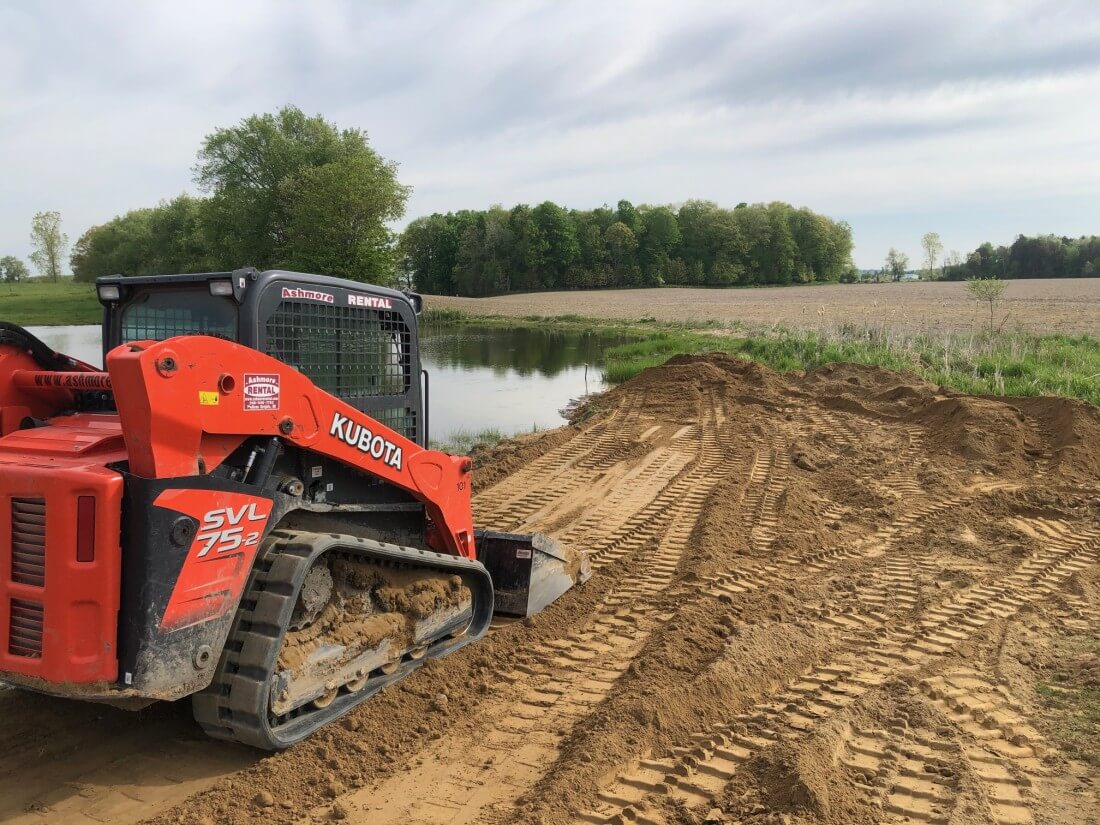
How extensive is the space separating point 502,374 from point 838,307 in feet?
80.5

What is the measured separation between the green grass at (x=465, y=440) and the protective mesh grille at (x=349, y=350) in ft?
23.9

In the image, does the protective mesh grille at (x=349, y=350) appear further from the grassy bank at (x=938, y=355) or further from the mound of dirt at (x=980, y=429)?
the grassy bank at (x=938, y=355)

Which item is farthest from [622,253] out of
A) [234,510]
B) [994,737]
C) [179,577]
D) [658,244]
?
[179,577]

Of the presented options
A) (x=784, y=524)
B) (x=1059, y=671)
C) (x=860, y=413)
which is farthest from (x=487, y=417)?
(x=1059, y=671)

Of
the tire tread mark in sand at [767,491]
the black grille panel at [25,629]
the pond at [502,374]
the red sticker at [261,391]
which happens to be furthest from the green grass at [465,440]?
the black grille panel at [25,629]

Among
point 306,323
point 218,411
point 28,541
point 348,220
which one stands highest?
point 348,220

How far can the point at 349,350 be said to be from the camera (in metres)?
4.48

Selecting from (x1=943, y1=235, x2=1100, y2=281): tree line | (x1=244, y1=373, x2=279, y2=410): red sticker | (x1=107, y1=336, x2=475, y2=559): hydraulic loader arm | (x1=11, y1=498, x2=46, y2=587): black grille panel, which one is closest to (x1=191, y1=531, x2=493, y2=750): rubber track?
(x1=107, y1=336, x2=475, y2=559): hydraulic loader arm

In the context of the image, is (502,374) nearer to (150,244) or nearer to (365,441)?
(365,441)

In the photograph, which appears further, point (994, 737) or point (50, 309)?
point (50, 309)

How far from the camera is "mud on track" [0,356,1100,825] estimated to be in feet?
11.2

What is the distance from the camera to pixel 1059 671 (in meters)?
4.70

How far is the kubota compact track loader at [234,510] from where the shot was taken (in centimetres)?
299

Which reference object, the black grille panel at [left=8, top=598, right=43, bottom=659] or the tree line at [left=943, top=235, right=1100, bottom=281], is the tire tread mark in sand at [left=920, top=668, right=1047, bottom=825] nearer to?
the black grille panel at [left=8, top=598, right=43, bottom=659]
